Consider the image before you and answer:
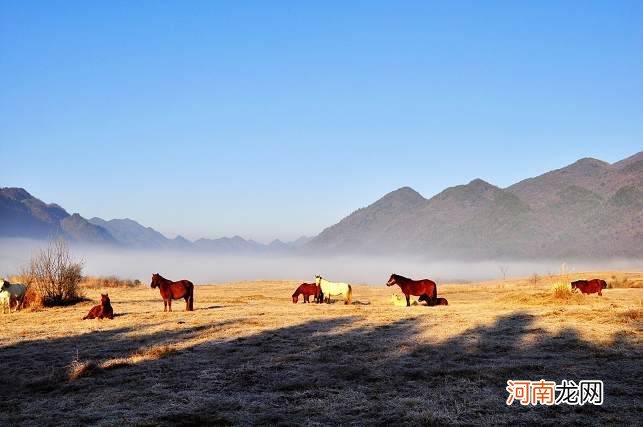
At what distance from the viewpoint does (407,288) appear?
940 inches

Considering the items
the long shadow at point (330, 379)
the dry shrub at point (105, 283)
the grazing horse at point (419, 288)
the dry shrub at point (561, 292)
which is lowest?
the long shadow at point (330, 379)

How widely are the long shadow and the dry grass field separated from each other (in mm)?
33

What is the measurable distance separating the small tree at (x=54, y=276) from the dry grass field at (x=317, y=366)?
7694 mm

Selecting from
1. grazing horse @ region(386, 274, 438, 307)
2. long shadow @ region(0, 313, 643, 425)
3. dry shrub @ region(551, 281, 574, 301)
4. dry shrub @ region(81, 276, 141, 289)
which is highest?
dry shrub @ region(81, 276, 141, 289)

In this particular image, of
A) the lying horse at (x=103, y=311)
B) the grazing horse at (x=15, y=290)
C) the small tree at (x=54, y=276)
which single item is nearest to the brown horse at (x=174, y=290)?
the lying horse at (x=103, y=311)

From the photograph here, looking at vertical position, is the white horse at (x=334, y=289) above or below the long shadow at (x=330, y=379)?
above

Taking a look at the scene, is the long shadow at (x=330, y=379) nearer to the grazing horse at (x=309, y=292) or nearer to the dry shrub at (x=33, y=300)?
the dry shrub at (x=33, y=300)

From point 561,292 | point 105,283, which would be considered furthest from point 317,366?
point 105,283

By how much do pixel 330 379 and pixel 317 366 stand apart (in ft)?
3.66

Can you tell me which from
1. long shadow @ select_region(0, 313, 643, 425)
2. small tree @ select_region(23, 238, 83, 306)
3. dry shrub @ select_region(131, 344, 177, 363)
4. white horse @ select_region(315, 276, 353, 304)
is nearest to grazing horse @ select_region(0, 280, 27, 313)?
small tree @ select_region(23, 238, 83, 306)

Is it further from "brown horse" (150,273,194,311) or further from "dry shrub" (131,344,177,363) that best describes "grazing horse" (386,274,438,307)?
"dry shrub" (131,344,177,363)

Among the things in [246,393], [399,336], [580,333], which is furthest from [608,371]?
[246,393]

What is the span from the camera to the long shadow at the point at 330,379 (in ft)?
27.5

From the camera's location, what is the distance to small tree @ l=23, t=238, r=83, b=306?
2692cm
